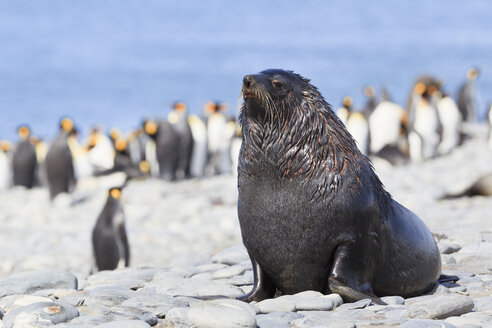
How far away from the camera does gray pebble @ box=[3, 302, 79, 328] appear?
11.9 ft

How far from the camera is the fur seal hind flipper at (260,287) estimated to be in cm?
426

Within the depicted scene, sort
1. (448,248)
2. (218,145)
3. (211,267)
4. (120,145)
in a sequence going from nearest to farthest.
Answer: (211,267) → (448,248) → (120,145) → (218,145)

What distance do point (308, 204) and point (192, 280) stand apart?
1.23 metres

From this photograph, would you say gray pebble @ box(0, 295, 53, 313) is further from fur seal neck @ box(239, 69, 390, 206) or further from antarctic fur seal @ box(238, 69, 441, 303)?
fur seal neck @ box(239, 69, 390, 206)

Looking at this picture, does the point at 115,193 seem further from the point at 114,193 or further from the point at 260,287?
the point at 260,287

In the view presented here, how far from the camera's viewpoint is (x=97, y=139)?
66.1 feet

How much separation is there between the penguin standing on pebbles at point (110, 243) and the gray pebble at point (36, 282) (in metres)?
4.19

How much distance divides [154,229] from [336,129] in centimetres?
832

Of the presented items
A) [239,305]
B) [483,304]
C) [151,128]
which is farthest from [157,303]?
[151,128]

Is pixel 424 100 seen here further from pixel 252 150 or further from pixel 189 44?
pixel 189 44

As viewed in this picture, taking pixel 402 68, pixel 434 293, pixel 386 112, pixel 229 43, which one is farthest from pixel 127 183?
pixel 229 43

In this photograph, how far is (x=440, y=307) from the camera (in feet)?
12.6

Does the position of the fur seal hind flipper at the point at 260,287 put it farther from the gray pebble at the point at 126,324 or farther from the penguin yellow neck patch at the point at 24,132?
the penguin yellow neck patch at the point at 24,132

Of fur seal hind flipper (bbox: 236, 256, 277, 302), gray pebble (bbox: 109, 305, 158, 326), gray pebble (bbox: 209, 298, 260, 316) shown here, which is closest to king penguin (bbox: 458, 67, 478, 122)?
fur seal hind flipper (bbox: 236, 256, 277, 302)
